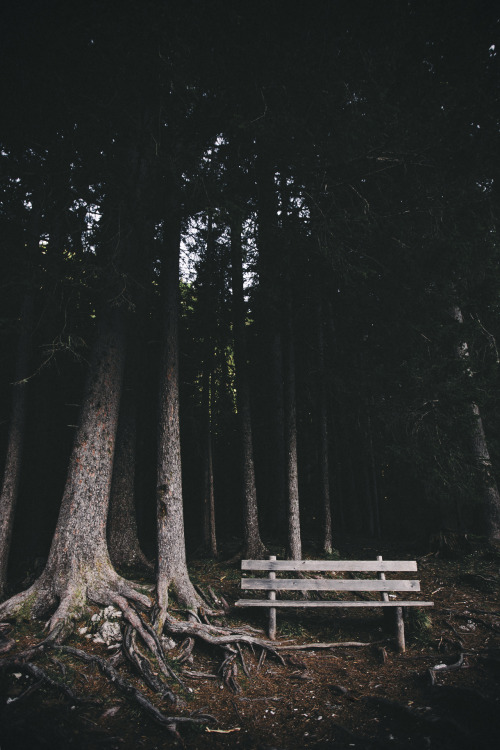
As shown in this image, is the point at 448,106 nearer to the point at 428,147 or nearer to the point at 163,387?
the point at 428,147

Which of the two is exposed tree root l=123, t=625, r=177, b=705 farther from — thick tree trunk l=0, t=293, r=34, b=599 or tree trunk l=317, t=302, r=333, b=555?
tree trunk l=317, t=302, r=333, b=555

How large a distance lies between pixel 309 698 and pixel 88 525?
3808 mm

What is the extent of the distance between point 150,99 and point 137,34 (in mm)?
847

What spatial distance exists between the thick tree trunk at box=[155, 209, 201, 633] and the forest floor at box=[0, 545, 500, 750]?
41.5 inches

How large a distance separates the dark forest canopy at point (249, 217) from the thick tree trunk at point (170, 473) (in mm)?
44

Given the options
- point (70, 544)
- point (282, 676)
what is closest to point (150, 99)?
point (70, 544)

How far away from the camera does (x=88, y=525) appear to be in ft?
19.1

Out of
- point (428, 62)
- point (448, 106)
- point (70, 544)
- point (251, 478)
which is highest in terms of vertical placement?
point (428, 62)

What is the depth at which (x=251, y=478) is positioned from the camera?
930cm

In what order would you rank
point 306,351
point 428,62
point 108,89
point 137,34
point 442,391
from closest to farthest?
point 137,34 < point 108,89 < point 428,62 < point 442,391 < point 306,351

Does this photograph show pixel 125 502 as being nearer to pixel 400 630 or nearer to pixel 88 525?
pixel 88 525

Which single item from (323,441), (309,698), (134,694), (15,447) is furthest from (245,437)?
(134,694)

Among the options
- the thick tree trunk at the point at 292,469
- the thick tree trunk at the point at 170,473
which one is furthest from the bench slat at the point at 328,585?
the thick tree trunk at the point at 292,469

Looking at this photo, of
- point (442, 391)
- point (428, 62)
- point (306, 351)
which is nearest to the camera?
point (428, 62)
